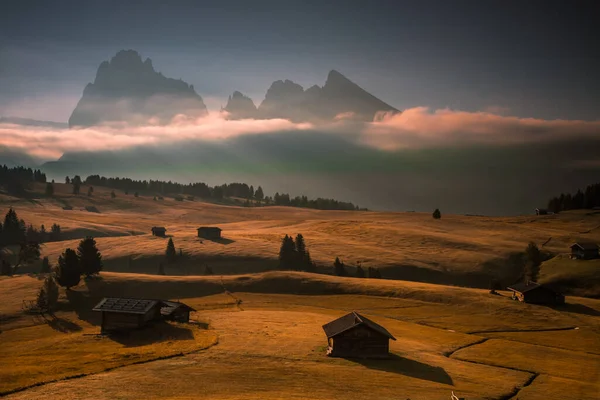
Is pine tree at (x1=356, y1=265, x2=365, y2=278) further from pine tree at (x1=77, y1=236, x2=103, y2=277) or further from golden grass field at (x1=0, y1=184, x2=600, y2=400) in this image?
pine tree at (x1=77, y1=236, x2=103, y2=277)

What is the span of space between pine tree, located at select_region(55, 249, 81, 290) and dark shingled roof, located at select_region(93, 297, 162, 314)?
77.3ft

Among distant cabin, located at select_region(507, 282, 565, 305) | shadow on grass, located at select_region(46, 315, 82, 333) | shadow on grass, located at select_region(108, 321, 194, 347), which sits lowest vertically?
shadow on grass, located at select_region(46, 315, 82, 333)

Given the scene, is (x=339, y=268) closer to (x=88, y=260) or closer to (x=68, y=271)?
(x=88, y=260)

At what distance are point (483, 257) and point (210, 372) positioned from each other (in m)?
101

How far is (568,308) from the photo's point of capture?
84500 mm

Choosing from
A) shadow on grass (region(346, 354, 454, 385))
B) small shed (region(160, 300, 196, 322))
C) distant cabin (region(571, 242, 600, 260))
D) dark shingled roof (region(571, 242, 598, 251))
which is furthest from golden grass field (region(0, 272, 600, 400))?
dark shingled roof (region(571, 242, 598, 251))

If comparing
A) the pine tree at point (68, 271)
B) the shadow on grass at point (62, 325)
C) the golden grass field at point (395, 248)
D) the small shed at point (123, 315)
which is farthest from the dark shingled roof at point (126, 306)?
the golden grass field at point (395, 248)

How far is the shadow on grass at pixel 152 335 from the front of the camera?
57.0 metres

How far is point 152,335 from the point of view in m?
60.3

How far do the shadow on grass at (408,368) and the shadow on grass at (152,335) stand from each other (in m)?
20.5

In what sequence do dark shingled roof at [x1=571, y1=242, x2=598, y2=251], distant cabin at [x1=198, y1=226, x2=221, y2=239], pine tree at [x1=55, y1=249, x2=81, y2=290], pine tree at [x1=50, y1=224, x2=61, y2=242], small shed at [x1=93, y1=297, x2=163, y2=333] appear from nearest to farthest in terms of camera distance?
small shed at [x1=93, y1=297, x2=163, y2=333]
pine tree at [x1=55, y1=249, x2=81, y2=290]
dark shingled roof at [x1=571, y1=242, x2=598, y2=251]
distant cabin at [x1=198, y1=226, x2=221, y2=239]
pine tree at [x1=50, y1=224, x2=61, y2=242]

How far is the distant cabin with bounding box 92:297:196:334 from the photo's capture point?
63938 mm

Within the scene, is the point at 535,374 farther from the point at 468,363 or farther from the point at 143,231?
the point at 143,231

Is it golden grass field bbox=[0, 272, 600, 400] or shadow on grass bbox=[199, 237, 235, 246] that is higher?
shadow on grass bbox=[199, 237, 235, 246]
